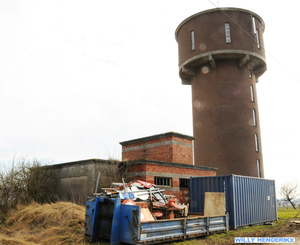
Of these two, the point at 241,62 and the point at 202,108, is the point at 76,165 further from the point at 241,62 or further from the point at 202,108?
the point at 241,62

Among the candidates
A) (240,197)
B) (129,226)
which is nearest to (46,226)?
(129,226)

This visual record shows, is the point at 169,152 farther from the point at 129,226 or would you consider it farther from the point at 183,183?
the point at 129,226

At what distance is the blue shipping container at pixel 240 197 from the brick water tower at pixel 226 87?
6.93 m

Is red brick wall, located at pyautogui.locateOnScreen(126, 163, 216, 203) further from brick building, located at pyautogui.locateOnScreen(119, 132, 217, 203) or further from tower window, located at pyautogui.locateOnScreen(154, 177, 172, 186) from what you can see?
tower window, located at pyautogui.locateOnScreen(154, 177, 172, 186)

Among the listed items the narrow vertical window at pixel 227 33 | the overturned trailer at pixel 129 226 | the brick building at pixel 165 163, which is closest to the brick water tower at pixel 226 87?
the narrow vertical window at pixel 227 33

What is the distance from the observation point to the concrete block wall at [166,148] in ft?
59.3

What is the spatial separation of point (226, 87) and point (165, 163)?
1201cm

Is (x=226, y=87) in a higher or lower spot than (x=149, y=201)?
higher

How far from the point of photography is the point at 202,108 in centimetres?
2578

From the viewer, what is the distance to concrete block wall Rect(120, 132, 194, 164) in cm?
1808

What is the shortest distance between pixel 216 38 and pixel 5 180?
20504 millimetres

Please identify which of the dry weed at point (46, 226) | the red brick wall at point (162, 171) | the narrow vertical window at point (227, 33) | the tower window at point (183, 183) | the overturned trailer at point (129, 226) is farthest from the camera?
the narrow vertical window at point (227, 33)

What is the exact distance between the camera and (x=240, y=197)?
1387 cm

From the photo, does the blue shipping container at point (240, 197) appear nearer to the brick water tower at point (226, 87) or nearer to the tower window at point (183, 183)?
the tower window at point (183, 183)
